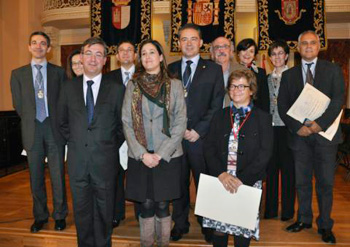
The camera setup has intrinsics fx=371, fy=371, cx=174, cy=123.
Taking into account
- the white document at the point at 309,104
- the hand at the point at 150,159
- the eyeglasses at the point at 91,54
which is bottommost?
→ the hand at the point at 150,159

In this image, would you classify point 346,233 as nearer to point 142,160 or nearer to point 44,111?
point 142,160

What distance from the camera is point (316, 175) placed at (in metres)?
3.11

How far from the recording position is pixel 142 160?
244cm

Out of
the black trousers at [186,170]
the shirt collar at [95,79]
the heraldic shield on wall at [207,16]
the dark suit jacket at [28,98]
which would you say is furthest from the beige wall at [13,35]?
the black trousers at [186,170]

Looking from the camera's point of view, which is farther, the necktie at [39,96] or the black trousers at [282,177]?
the black trousers at [282,177]

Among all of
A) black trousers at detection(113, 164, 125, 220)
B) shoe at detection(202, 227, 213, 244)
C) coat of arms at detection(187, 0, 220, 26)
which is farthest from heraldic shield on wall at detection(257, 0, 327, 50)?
shoe at detection(202, 227, 213, 244)

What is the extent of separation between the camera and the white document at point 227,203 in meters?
2.38

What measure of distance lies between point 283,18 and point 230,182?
512cm

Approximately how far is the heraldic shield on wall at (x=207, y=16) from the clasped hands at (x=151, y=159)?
4.73 meters

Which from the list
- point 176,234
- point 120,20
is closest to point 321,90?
point 176,234

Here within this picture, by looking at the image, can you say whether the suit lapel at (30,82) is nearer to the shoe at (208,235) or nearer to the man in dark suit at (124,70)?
the man in dark suit at (124,70)

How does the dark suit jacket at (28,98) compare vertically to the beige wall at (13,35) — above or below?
below

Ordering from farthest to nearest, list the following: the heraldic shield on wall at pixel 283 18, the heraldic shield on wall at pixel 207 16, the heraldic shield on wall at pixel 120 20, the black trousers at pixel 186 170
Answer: the heraldic shield on wall at pixel 120 20
the heraldic shield on wall at pixel 207 16
the heraldic shield on wall at pixel 283 18
the black trousers at pixel 186 170

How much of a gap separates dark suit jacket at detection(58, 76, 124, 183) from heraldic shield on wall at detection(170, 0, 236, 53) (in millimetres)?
4373
